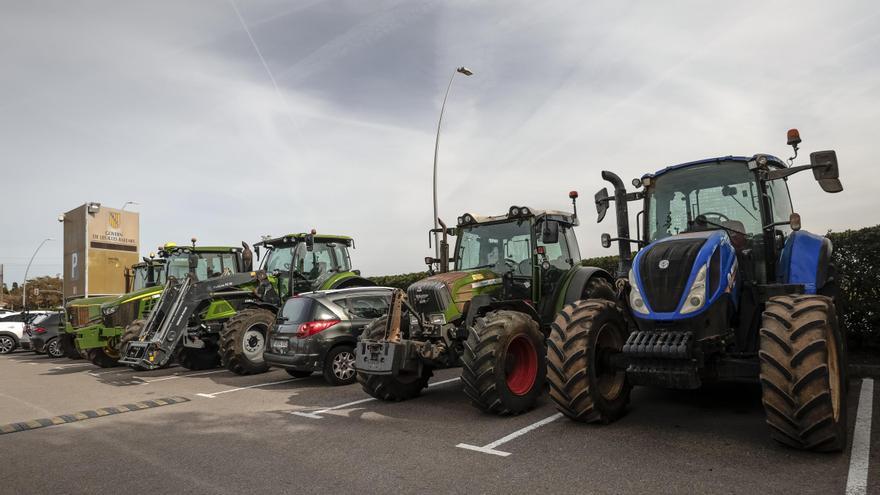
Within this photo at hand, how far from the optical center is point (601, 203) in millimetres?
6621

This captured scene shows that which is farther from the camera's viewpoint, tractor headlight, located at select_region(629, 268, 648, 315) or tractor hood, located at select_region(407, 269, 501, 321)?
tractor hood, located at select_region(407, 269, 501, 321)

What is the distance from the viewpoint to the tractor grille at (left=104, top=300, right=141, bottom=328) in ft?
42.1

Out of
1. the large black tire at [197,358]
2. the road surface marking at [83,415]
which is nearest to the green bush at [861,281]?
the road surface marking at [83,415]

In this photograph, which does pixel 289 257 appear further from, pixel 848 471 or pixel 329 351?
pixel 848 471

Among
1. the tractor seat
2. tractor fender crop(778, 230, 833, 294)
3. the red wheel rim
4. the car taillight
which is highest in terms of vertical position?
the tractor seat

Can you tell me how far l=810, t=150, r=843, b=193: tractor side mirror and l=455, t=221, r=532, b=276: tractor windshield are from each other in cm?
360

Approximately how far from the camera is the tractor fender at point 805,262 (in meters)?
5.41

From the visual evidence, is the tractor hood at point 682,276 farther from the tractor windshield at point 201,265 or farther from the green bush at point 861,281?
the tractor windshield at point 201,265

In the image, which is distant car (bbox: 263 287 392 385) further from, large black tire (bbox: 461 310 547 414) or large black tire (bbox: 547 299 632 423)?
large black tire (bbox: 547 299 632 423)

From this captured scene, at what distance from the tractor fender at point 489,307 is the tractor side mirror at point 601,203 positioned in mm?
1533

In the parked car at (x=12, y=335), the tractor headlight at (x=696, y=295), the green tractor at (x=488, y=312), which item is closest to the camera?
the tractor headlight at (x=696, y=295)

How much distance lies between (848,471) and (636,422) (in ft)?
6.19

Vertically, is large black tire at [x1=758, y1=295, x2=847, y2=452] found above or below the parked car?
above

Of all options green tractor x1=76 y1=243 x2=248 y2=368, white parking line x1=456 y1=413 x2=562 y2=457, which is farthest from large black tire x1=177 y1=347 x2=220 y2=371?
white parking line x1=456 y1=413 x2=562 y2=457
